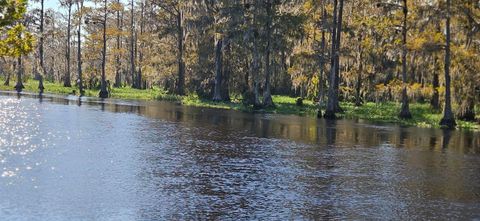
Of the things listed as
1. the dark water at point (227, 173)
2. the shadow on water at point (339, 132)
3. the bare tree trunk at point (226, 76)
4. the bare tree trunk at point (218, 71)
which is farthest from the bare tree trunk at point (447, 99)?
→ the bare tree trunk at point (226, 76)

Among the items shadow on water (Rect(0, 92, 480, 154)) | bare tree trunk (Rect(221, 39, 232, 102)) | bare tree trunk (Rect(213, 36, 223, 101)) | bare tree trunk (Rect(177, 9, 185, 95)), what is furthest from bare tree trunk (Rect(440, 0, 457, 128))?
bare tree trunk (Rect(177, 9, 185, 95))

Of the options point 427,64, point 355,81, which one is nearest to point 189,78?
point 355,81

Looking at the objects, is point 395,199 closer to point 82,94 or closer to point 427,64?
point 427,64

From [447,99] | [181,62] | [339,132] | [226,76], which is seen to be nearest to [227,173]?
[339,132]

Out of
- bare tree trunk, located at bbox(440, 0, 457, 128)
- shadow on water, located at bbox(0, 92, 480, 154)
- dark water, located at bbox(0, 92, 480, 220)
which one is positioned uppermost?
bare tree trunk, located at bbox(440, 0, 457, 128)

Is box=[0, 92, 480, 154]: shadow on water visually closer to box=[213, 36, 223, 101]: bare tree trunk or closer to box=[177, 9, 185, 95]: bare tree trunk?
box=[213, 36, 223, 101]: bare tree trunk

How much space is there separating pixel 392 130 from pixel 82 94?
150ft

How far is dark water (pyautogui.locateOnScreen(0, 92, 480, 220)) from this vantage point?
44.1ft

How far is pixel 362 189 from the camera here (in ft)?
54.3

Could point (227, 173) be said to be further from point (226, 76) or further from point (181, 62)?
point (181, 62)

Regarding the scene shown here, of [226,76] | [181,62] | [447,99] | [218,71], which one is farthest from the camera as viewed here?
[181,62]

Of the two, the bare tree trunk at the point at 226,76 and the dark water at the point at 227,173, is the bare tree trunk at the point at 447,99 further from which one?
the bare tree trunk at the point at 226,76

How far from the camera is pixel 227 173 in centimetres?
1812

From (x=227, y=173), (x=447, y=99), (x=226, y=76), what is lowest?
(x=227, y=173)
